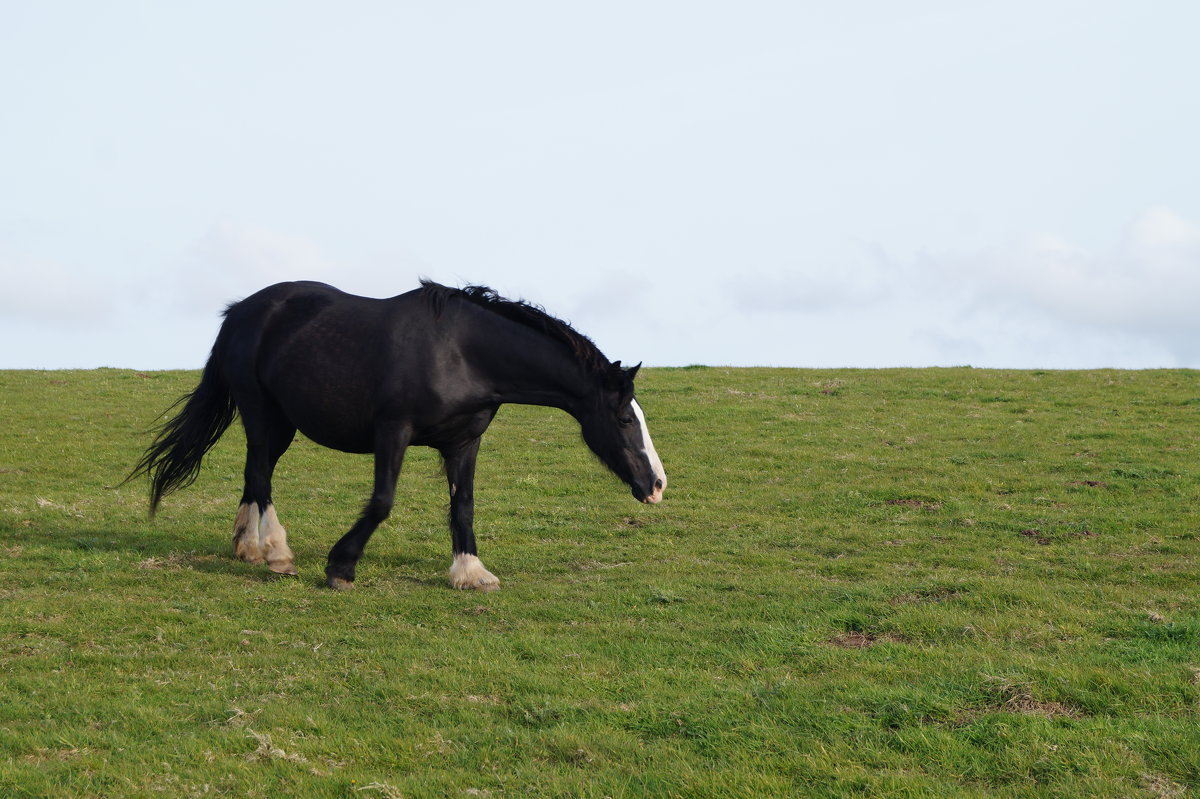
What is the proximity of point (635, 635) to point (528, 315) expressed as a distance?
3.74m

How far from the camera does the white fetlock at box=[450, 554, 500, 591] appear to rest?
10.7m

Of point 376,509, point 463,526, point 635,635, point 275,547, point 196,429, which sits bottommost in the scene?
point 635,635

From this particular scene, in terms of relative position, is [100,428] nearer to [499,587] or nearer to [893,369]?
[499,587]

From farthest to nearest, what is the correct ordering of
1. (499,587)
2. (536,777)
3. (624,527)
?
(624,527)
(499,587)
(536,777)

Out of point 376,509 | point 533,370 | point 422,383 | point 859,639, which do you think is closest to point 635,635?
point 859,639

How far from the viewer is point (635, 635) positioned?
8.67 meters

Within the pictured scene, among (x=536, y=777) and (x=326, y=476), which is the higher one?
(x=326, y=476)

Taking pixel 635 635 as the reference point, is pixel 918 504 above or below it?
above

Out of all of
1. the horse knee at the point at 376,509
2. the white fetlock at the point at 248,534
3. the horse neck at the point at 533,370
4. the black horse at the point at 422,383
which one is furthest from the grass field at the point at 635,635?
the horse neck at the point at 533,370

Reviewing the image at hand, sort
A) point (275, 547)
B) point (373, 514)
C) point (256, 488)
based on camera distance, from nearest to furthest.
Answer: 1. point (373, 514)
2. point (275, 547)
3. point (256, 488)

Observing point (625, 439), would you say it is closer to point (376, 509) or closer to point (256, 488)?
point (376, 509)

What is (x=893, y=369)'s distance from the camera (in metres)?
30.9

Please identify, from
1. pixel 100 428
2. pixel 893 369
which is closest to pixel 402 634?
pixel 100 428

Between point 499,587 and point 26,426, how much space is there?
1599 centimetres
